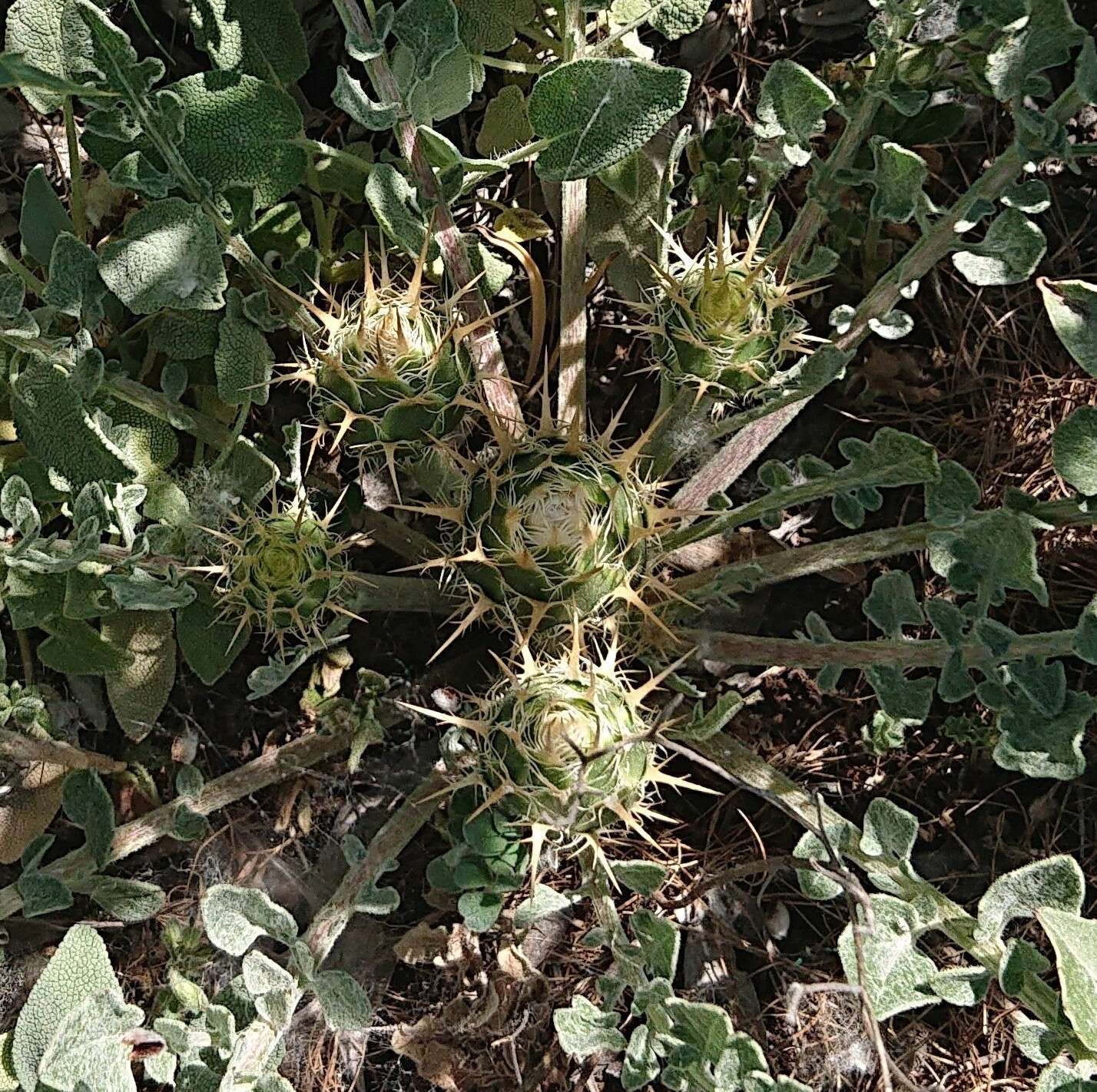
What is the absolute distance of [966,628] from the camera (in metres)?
1.74

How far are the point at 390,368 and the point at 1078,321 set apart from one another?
0.74m

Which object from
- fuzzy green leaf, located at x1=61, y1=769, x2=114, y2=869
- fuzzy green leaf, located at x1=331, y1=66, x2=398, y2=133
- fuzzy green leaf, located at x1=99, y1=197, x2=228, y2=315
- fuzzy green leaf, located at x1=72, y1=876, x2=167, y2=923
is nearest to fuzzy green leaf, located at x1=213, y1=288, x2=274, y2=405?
fuzzy green leaf, located at x1=99, y1=197, x2=228, y2=315

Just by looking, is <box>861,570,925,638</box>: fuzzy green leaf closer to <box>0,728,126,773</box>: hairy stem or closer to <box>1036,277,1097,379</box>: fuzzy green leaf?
<box>1036,277,1097,379</box>: fuzzy green leaf

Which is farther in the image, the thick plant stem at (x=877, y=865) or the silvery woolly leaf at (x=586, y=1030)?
the silvery woolly leaf at (x=586, y=1030)

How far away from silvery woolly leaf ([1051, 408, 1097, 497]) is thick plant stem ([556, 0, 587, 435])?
2.21ft

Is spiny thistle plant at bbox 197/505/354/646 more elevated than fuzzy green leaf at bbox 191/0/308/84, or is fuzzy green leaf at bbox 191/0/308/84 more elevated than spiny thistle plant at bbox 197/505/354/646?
fuzzy green leaf at bbox 191/0/308/84

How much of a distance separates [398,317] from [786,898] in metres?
1.26

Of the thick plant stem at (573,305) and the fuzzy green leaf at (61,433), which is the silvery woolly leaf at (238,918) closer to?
the fuzzy green leaf at (61,433)

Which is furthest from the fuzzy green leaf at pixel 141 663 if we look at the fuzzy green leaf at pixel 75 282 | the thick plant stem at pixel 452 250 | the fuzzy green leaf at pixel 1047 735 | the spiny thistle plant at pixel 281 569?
the fuzzy green leaf at pixel 1047 735

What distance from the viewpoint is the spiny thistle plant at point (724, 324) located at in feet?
4.33

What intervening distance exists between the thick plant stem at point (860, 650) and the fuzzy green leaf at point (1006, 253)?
433 millimetres

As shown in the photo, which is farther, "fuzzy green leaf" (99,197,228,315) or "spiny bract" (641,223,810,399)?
"fuzzy green leaf" (99,197,228,315)

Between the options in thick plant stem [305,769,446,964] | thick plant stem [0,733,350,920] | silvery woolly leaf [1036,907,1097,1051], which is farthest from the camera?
thick plant stem [0,733,350,920]

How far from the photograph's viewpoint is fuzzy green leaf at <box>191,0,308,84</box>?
5.07ft
